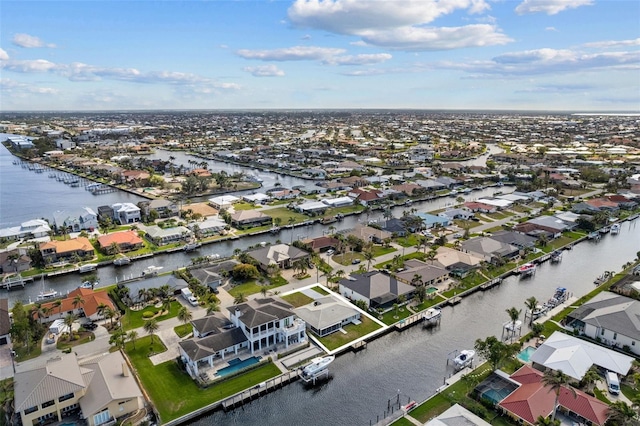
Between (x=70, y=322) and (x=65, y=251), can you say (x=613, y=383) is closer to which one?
(x=70, y=322)

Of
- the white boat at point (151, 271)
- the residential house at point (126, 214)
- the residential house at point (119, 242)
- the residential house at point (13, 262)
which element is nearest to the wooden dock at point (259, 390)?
the white boat at point (151, 271)

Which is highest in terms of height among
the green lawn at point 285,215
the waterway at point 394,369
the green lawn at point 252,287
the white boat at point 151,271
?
the green lawn at point 285,215

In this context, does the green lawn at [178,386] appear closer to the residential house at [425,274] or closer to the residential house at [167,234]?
the residential house at [425,274]

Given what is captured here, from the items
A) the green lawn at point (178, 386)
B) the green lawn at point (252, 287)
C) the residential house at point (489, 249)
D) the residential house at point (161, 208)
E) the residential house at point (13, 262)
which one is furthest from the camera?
the residential house at point (161, 208)

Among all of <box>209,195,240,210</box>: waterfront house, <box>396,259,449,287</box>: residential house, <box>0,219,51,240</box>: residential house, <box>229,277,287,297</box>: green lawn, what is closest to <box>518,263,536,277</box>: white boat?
<box>396,259,449,287</box>: residential house

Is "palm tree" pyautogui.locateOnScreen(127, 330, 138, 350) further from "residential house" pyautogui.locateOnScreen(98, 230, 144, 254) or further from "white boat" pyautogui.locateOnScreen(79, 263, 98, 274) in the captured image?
"residential house" pyautogui.locateOnScreen(98, 230, 144, 254)

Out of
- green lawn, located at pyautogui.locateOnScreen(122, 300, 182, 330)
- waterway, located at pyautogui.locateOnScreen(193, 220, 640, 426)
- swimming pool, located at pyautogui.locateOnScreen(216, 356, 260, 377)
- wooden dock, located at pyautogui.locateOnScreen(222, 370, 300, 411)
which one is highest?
green lawn, located at pyautogui.locateOnScreen(122, 300, 182, 330)
